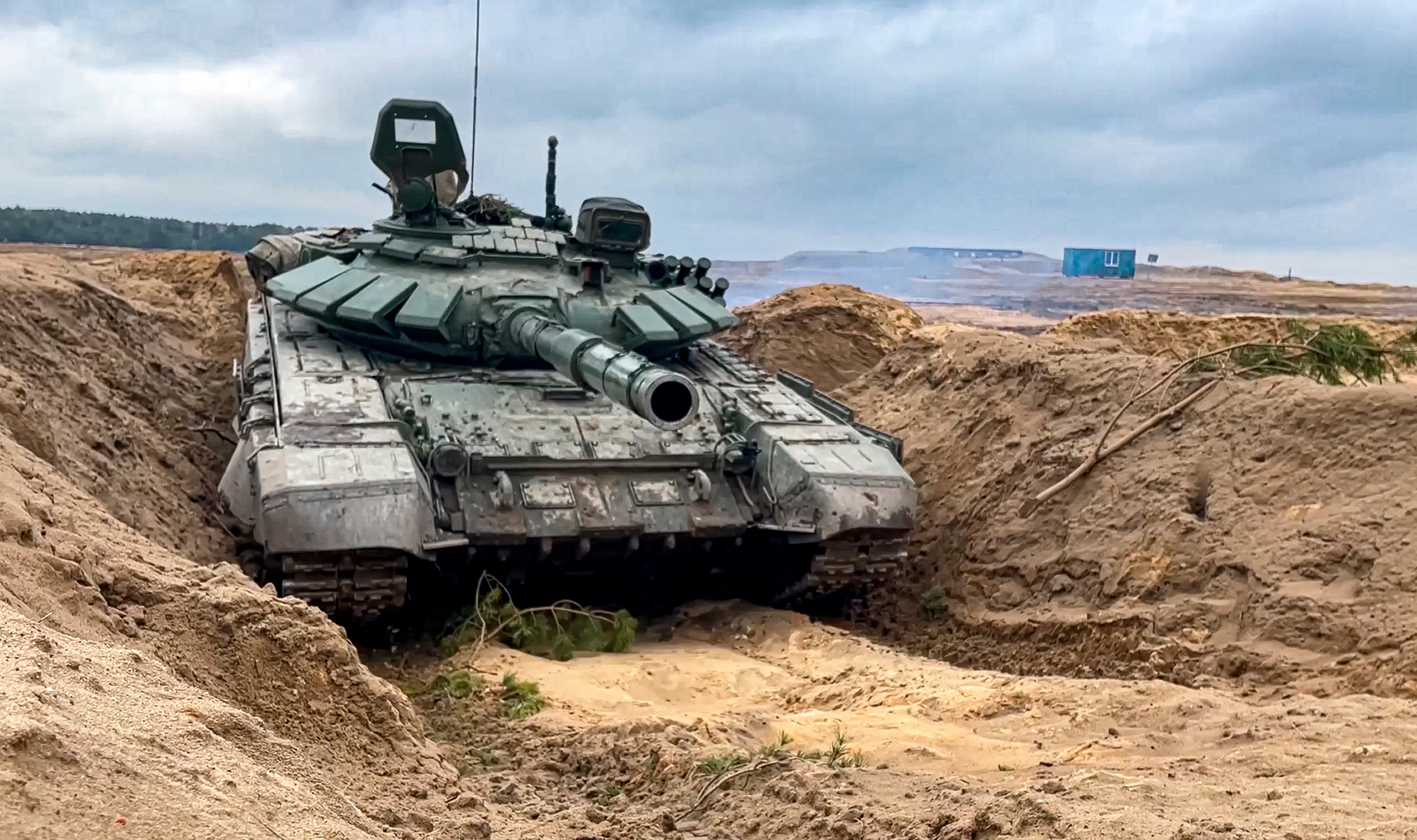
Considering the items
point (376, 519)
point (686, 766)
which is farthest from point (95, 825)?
point (376, 519)

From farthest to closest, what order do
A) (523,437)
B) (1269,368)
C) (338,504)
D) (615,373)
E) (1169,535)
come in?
(1269,368) < (523,437) < (1169,535) < (338,504) < (615,373)

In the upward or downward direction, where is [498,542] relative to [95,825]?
downward

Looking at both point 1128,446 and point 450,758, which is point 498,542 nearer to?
point 450,758

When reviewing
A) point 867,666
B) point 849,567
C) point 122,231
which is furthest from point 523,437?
point 122,231

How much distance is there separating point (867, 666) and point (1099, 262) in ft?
42.2

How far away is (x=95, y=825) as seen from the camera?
2.35 m

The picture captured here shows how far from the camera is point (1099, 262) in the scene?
61.1 feet

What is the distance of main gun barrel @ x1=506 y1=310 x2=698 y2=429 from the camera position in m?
6.54

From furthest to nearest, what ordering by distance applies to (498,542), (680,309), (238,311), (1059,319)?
(1059,319)
(238,311)
(680,309)
(498,542)

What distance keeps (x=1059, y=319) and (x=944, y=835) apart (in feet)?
49.2

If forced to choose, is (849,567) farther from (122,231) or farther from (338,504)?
(122,231)

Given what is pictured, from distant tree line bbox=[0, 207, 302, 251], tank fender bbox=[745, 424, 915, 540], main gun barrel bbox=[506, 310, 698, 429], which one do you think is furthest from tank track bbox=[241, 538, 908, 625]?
distant tree line bbox=[0, 207, 302, 251]

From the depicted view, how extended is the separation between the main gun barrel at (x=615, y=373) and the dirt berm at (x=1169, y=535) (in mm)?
2753

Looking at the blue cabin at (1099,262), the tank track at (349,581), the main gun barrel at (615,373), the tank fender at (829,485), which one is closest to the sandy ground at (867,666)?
the tank track at (349,581)
